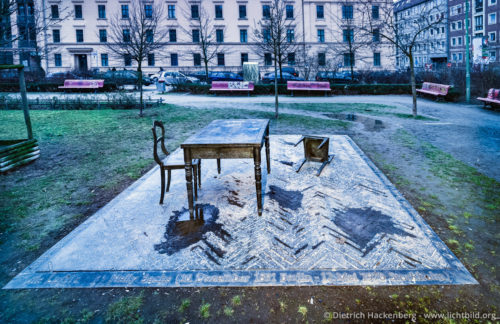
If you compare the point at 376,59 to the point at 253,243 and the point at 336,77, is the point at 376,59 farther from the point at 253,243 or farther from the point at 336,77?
the point at 253,243

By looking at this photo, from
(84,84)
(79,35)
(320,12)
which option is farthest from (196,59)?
(84,84)

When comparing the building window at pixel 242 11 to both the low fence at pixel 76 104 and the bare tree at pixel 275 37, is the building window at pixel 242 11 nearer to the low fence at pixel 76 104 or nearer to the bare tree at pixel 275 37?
the bare tree at pixel 275 37

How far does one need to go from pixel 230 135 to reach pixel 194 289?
220cm

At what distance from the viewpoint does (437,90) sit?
64.0 ft

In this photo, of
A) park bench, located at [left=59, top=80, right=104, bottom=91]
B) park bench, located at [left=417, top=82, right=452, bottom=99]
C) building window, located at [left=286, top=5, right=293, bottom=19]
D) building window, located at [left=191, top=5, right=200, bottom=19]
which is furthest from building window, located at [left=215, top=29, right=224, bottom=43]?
park bench, located at [left=417, top=82, right=452, bottom=99]

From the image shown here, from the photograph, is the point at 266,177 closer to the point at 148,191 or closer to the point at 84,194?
the point at 148,191

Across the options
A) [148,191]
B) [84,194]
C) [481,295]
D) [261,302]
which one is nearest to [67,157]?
[84,194]

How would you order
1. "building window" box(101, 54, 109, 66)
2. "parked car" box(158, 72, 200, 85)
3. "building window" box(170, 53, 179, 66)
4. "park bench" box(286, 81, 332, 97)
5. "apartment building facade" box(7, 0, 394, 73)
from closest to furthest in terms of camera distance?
"park bench" box(286, 81, 332, 97) → "parked car" box(158, 72, 200, 85) → "apartment building facade" box(7, 0, 394, 73) → "building window" box(101, 54, 109, 66) → "building window" box(170, 53, 179, 66)

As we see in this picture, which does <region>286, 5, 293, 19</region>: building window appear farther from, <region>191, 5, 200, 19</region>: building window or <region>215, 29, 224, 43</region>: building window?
<region>191, 5, 200, 19</region>: building window

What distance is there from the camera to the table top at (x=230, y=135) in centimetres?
408

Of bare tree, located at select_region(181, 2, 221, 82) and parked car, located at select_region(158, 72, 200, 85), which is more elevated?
bare tree, located at select_region(181, 2, 221, 82)

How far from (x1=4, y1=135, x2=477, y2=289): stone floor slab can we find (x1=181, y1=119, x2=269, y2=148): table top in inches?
38.4

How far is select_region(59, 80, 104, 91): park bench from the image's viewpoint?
2355cm

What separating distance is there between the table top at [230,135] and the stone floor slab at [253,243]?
0.97 metres
